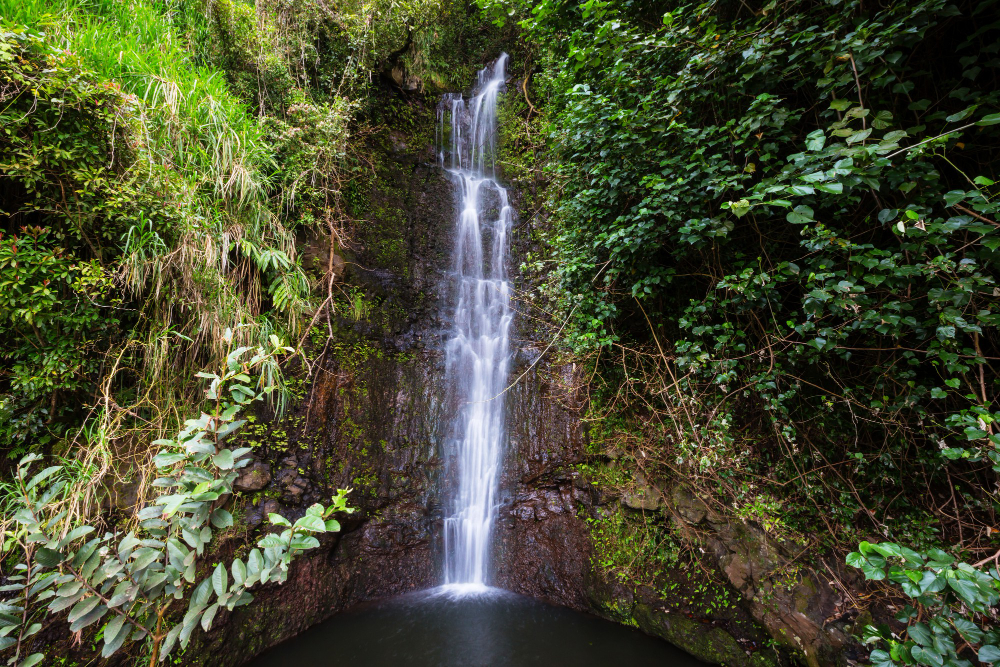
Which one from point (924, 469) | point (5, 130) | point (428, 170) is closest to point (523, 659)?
point (924, 469)

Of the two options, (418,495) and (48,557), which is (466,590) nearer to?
(418,495)

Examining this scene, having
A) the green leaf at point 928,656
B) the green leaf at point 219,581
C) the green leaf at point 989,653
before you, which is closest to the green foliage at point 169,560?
the green leaf at point 219,581

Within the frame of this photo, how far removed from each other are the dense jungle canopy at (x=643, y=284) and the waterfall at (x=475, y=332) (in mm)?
1290

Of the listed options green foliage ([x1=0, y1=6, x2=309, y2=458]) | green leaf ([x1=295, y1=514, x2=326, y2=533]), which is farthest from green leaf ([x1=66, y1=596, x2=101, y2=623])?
green foliage ([x1=0, y1=6, x2=309, y2=458])

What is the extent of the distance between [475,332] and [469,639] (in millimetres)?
3517

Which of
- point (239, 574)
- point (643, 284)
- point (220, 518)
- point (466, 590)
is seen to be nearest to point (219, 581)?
point (239, 574)

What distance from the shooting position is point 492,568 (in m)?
4.58

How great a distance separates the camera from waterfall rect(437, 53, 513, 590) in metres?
4.74

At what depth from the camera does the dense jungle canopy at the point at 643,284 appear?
195cm

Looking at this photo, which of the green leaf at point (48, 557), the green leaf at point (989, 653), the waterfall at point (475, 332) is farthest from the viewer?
the waterfall at point (475, 332)

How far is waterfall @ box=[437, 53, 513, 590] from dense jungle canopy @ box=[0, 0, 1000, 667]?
129cm

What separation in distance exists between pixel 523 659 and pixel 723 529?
211 cm

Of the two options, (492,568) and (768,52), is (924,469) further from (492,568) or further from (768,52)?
(492,568)

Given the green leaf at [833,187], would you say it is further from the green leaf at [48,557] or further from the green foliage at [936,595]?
the green leaf at [48,557]
